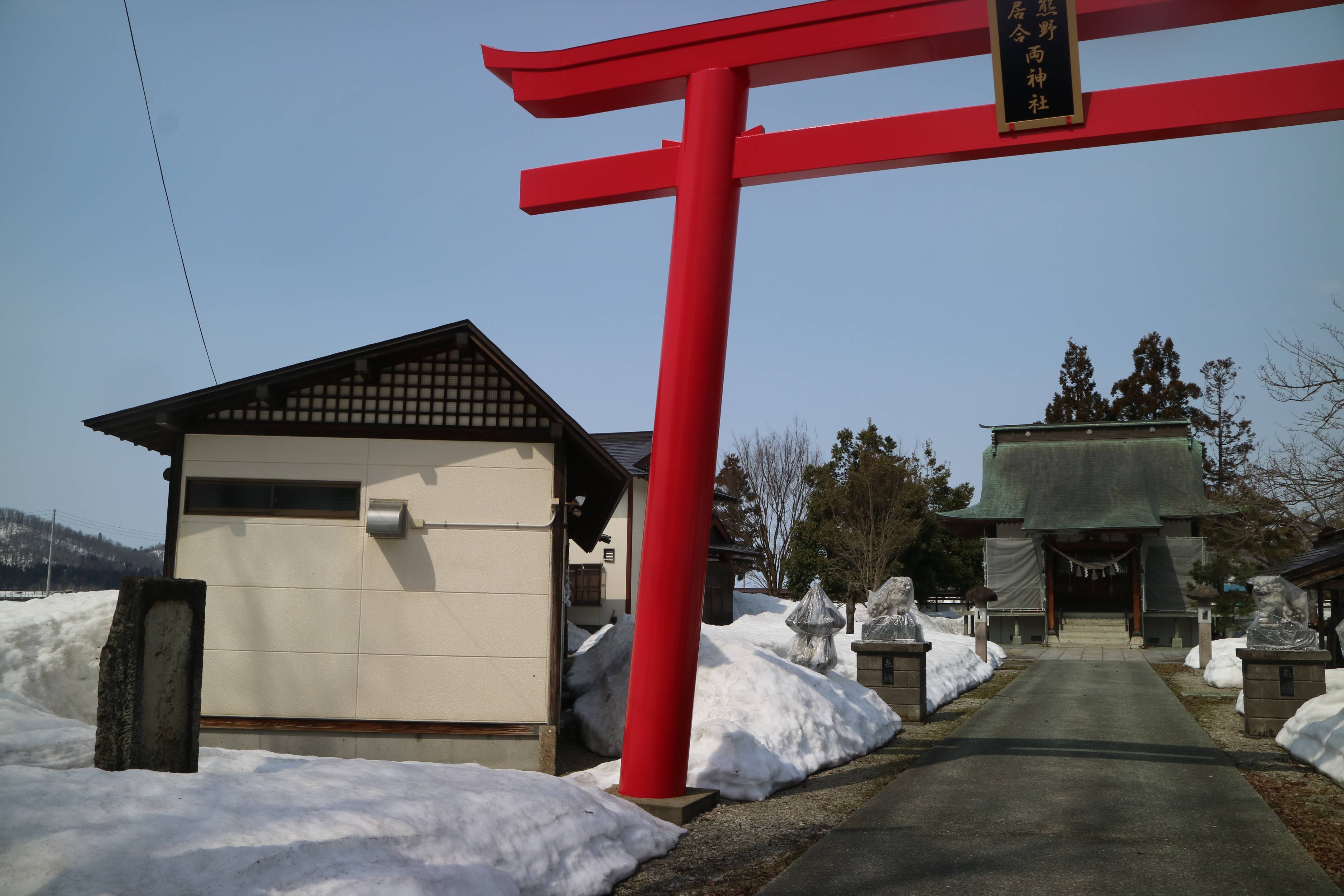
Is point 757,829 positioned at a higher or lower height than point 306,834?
lower

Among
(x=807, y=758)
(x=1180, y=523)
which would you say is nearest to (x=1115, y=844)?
(x=807, y=758)

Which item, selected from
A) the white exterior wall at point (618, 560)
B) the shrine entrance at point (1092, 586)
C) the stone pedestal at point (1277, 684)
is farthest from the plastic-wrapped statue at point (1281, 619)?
the shrine entrance at point (1092, 586)

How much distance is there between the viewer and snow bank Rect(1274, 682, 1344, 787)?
7.98 metres

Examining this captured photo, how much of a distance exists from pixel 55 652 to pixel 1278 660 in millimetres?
13133

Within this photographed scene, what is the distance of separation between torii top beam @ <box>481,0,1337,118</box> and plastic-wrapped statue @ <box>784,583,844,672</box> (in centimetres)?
664

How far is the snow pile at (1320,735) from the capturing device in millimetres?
7984

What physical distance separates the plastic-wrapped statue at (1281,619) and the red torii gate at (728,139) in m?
6.20

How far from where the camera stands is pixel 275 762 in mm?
6090

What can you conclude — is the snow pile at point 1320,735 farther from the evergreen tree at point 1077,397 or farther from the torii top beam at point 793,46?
the evergreen tree at point 1077,397

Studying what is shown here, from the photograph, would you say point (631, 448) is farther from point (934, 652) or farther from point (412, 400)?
point (412, 400)

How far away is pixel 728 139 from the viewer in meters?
7.31

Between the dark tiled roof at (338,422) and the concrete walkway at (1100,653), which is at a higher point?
the dark tiled roof at (338,422)

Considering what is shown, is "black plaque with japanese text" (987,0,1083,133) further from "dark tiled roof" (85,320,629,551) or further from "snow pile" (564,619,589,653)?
"snow pile" (564,619,589,653)

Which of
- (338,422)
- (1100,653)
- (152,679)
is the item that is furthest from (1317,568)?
Answer: (1100,653)
